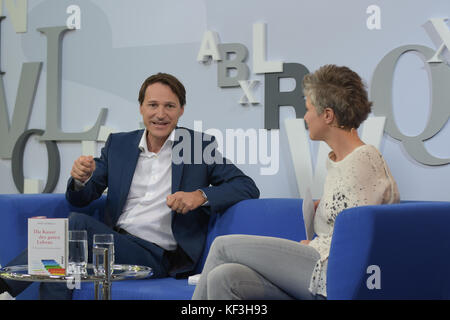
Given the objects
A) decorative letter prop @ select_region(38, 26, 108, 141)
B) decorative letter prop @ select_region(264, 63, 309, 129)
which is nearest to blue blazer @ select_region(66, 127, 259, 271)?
decorative letter prop @ select_region(264, 63, 309, 129)

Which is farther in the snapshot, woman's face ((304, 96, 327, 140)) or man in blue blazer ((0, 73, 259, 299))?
man in blue blazer ((0, 73, 259, 299))

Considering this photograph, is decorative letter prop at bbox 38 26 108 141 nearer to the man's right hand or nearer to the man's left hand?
the man's right hand

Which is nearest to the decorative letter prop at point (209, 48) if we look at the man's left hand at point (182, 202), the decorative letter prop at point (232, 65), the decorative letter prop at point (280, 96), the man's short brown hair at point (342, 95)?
the decorative letter prop at point (232, 65)

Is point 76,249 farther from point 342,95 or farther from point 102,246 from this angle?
point 342,95

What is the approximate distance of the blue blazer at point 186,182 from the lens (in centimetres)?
344

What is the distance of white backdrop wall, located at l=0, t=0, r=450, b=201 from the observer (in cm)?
352

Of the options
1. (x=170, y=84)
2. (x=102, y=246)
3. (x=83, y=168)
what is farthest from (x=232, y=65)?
A: (x=102, y=246)

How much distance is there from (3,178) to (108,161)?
1547 millimetres

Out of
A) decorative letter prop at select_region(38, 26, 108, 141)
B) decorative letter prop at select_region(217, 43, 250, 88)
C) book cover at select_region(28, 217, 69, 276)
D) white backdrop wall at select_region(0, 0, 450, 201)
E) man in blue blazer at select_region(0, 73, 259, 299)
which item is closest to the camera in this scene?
book cover at select_region(28, 217, 69, 276)

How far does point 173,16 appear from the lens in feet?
14.2

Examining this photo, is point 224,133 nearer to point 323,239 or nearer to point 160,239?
point 160,239

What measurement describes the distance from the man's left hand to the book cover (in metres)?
0.81

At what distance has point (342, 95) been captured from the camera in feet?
9.07
